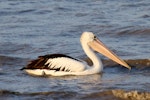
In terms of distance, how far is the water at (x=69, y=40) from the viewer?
8922 mm

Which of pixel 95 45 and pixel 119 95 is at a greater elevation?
pixel 95 45

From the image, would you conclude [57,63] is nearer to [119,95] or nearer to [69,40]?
[119,95]

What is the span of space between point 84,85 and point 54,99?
38.1 inches

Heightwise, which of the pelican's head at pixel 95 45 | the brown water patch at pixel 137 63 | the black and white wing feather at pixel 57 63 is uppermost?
the pelican's head at pixel 95 45

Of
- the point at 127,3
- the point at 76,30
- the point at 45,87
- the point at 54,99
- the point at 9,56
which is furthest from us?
the point at 127,3

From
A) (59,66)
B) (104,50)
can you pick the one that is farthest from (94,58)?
(59,66)

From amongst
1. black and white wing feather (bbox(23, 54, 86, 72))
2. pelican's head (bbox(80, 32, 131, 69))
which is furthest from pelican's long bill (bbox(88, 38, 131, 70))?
black and white wing feather (bbox(23, 54, 86, 72))

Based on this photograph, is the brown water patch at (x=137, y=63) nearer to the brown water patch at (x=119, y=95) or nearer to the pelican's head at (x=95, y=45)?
the pelican's head at (x=95, y=45)

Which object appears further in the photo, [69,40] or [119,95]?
[69,40]

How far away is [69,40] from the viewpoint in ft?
40.8

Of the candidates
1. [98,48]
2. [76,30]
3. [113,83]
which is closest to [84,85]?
[113,83]

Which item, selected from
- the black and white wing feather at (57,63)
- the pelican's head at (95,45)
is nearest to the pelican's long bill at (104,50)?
the pelican's head at (95,45)

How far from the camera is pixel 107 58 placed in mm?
11375

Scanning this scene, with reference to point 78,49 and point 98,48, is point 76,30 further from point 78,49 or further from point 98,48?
point 98,48
